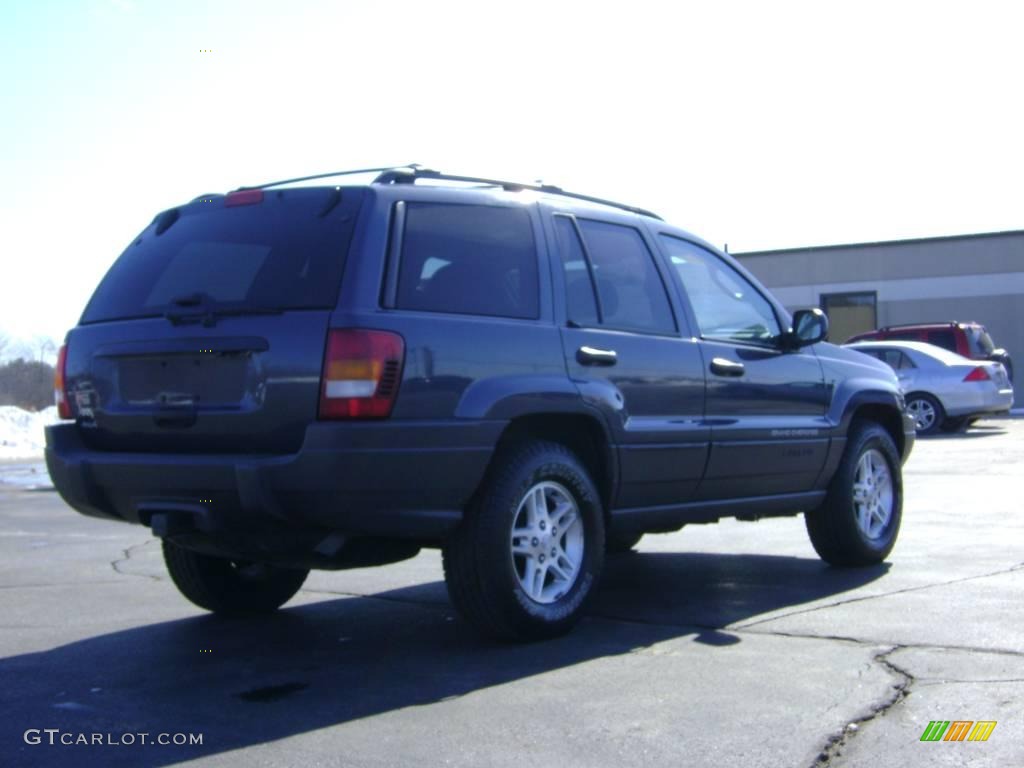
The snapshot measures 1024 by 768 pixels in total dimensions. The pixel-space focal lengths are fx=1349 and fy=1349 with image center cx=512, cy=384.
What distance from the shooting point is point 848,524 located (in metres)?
7.36

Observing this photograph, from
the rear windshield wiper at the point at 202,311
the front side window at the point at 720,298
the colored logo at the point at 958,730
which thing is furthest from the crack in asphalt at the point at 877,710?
the rear windshield wiper at the point at 202,311

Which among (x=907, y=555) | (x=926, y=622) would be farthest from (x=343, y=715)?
(x=907, y=555)

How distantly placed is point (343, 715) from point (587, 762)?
0.96 m

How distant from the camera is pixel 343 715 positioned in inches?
175

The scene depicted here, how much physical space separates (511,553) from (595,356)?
38.7 inches

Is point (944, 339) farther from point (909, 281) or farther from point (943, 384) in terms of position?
point (909, 281)

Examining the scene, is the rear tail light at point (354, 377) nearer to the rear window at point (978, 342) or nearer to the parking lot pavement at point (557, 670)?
the parking lot pavement at point (557, 670)

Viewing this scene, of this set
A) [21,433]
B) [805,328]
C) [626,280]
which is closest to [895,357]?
[805,328]

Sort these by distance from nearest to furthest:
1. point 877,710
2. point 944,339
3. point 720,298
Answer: point 877,710
point 720,298
point 944,339

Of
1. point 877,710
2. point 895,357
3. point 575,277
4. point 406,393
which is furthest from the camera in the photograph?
point 895,357

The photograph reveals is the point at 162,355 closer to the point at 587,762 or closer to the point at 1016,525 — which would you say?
the point at 587,762

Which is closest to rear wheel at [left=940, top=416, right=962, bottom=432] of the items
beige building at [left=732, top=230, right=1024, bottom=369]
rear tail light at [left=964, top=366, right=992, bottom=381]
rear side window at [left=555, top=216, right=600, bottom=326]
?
rear tail light at [left=964, top=366, right=992, bottom=381]

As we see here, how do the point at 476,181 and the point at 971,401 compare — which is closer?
the point at 476,181

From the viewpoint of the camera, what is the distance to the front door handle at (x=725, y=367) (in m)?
6.56
